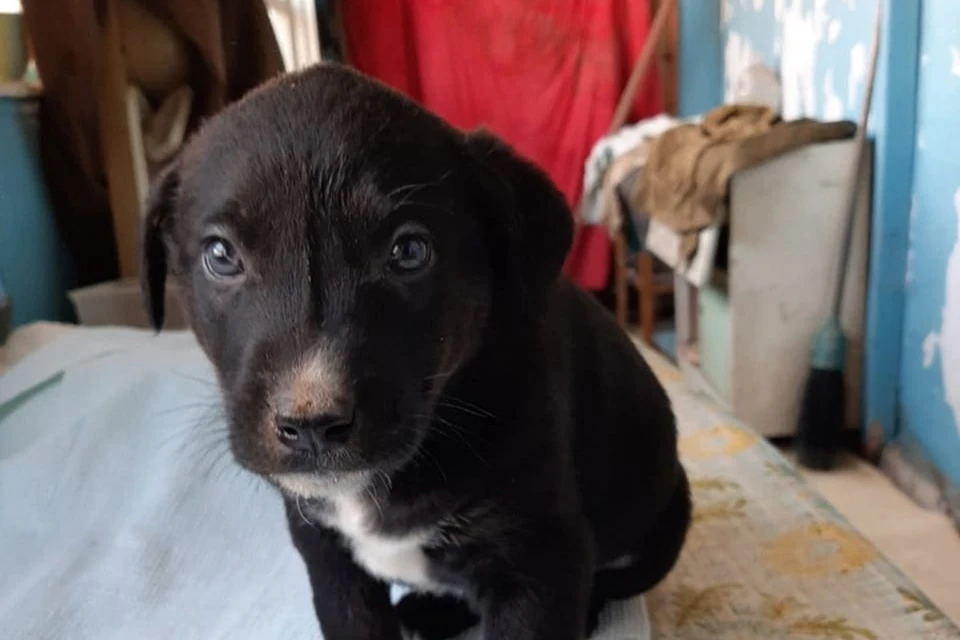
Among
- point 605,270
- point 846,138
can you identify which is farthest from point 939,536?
point 605,270

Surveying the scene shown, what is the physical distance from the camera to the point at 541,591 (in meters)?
0.88

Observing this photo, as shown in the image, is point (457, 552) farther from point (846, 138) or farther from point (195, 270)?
point (846, 138)

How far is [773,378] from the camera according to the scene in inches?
92.2

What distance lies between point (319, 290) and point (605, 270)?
3056 mm

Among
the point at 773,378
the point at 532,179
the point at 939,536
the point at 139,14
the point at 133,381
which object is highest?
the point at 139,14

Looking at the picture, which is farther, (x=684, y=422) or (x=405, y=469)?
(x=684, y=422)

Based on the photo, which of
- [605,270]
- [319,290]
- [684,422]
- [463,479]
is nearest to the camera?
[319,290]

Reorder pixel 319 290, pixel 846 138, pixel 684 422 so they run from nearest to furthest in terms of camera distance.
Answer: pixel 319 290 < pixel 684 422 < pixel 846 138

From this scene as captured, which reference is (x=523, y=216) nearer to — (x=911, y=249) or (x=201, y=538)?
(x=201, y=538)

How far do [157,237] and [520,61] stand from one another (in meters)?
2.84

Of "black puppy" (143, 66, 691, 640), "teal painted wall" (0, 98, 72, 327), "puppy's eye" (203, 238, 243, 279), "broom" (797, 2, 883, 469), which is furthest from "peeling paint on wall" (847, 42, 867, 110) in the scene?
"teal painted wall" (0, 98, 72, 327)

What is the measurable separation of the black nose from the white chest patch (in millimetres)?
185

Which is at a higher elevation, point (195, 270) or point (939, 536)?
point (195, 270)

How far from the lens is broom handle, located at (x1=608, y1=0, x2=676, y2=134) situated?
3404 millimetres
